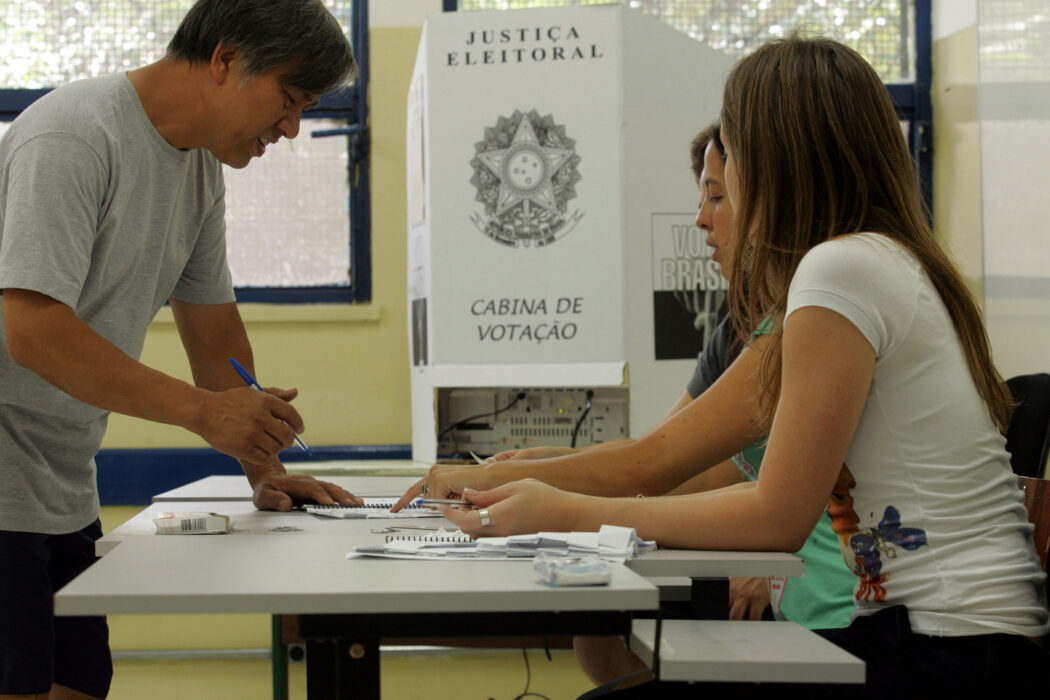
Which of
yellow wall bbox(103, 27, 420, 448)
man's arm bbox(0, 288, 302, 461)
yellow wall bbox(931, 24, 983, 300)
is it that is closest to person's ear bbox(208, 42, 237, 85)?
man's arm bbox(0, 288, 302, 461)

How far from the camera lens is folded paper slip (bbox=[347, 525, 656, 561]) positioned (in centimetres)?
99

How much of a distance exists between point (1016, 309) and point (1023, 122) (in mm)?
456

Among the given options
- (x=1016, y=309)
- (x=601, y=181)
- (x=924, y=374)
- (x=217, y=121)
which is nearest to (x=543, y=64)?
(x=601, y=181)

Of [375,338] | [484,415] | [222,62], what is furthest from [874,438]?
[375,338]

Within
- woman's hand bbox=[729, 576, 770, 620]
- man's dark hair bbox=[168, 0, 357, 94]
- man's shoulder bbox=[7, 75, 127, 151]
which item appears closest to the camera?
man's shoulder bbox=[7, 75, 127, 151]

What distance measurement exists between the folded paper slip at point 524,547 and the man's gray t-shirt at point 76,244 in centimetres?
58

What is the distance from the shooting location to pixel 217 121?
4.87 ft

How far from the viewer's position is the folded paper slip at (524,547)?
3.24 feet

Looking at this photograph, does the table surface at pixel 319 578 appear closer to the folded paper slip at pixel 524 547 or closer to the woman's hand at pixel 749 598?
the folded paper slip at pixel 524 547

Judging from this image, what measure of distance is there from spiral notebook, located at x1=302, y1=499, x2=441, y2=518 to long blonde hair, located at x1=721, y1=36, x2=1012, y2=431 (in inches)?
21.7

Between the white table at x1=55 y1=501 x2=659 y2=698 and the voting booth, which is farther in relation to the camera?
the voting booth

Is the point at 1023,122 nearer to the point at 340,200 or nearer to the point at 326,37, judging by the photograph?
the point at 326,37

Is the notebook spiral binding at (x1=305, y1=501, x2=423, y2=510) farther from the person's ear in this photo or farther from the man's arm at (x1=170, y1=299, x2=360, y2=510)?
the person's ear

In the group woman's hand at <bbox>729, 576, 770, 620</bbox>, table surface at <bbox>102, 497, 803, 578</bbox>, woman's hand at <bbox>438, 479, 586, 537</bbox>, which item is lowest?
woman's hand at <bbox>729, 576, 770, 620</bbox>
